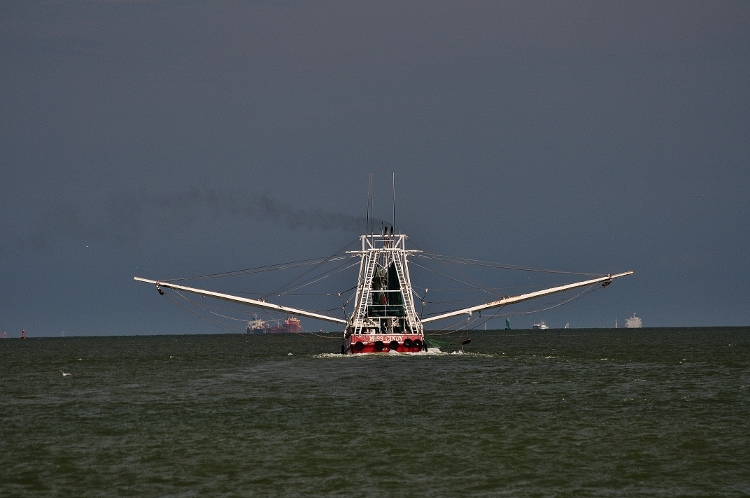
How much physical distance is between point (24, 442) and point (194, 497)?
13.5 m

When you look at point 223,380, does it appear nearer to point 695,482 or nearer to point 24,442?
point 24,442

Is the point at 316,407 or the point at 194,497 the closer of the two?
the point at 194,497

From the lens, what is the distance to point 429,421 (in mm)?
42250

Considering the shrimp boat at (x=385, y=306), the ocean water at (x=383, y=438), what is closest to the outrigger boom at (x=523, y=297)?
the shrimp boat at (x=385, y=306)

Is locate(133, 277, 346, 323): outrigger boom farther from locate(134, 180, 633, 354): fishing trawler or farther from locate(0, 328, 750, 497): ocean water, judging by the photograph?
locate(0, 328, 750, 497): ocean water

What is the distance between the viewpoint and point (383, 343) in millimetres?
92688

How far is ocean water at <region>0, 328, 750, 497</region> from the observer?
28969 mm

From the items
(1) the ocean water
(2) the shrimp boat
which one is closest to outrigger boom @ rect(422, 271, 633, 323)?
(2) the shrimp boat

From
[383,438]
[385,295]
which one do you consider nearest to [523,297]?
[385,295]

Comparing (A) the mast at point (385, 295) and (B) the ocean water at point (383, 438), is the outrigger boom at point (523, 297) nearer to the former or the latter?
(A) the mast at point (385, 295)

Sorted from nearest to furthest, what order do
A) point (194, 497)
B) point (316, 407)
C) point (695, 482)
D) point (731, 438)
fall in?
point (194, 497), point (695, 482), point (731, 438), point (316, 407)

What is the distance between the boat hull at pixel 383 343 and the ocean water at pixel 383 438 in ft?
85.7

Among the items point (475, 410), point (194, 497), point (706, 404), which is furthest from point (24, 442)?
point (706, 404)

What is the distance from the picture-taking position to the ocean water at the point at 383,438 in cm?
2897
